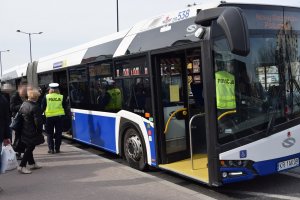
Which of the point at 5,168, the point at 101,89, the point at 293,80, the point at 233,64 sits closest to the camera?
the point at 233,64

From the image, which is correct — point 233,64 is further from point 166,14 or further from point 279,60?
point 166,14

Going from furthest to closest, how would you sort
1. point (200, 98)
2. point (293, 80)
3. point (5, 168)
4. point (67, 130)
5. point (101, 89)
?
point (67, 130) → point (101, 89) → point (200, 98) → point (5, 168) → point (293, 80)

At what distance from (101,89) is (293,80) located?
4.53 m

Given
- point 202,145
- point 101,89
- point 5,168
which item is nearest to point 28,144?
point 5,168

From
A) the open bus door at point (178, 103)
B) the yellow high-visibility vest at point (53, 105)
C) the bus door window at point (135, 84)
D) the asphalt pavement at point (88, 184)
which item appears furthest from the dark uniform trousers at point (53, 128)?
the open bus door at point (178, 103)

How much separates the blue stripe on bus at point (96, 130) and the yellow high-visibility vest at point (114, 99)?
26cm

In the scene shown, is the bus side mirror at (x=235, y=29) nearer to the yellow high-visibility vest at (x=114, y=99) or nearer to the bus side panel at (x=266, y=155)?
the bus side panel at (x=266, y=155)

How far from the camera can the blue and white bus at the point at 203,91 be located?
5.48 m

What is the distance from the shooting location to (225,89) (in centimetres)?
543

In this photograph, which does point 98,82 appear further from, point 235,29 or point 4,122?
point 235,29

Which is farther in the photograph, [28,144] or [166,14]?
[28,144]

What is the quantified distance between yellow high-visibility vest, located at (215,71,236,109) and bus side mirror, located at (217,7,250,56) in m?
0.58

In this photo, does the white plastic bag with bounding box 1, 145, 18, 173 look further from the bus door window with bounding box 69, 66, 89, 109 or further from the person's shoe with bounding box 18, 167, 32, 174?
the bus door window with bounding box 69, 66, 89, 109

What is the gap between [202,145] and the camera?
7387 millimetres
